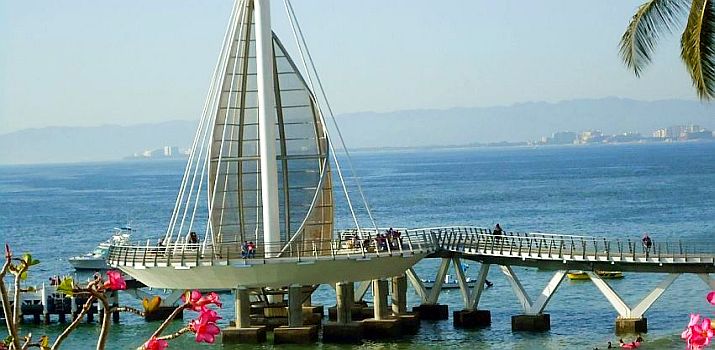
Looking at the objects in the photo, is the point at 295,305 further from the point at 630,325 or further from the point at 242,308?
the point at 630,325

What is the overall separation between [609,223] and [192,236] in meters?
76.7

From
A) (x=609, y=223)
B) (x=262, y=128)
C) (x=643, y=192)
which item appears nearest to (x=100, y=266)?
(x=262, y=128)

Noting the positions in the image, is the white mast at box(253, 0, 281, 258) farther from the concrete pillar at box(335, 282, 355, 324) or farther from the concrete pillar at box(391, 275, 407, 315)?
the concrete pillar at box(391, 275, 407, 315)

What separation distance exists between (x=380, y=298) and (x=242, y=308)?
5.96 meters

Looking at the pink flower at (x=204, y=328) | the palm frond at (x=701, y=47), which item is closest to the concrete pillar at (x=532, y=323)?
the palm frond at (x=701, y=47)

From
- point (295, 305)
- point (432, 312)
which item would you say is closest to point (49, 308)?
point (295, 305)

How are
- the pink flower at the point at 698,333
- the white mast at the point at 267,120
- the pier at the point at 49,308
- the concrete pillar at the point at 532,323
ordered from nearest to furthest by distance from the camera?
the pink flower at the point at 698,333, the white mast at the point at 267,120, the concrete pillar at the point at 532,323, the pier at the point at 49,308

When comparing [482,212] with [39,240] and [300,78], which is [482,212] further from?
[300,78]

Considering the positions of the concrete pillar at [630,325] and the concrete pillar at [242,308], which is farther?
the concrete pillar at [630,325]

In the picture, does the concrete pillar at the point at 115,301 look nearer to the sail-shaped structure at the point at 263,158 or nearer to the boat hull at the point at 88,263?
the sail-shaped structure at the point at 263,158

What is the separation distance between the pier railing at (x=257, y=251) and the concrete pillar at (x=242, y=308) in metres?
1.41

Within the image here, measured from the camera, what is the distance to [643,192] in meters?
182

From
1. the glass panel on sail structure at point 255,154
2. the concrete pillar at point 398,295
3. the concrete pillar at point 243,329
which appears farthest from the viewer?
the glass panel on sail structure at point 255,154

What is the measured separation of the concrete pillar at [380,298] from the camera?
58.3m
